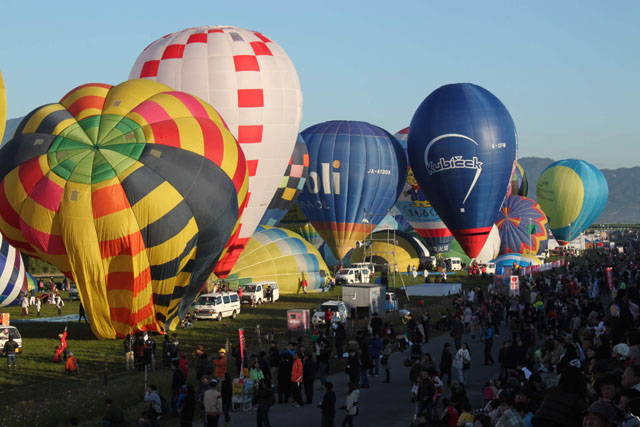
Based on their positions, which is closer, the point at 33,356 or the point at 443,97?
the point at 33,356

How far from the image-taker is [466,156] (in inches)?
2012

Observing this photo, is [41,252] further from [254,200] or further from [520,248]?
[520,248]

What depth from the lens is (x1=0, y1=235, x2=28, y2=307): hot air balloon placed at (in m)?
40.0

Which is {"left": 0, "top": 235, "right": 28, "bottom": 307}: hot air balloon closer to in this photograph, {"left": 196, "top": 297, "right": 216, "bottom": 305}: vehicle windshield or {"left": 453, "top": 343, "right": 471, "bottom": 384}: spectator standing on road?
{"left": 196, "top": 297, "right": 216, "bottom": 305}: vehicle windshield

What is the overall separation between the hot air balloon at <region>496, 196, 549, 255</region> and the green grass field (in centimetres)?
3188

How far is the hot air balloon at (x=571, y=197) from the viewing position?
3826 inches

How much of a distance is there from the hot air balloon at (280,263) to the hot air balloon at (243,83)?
3.30 metres

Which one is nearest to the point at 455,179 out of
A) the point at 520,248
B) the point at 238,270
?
the point at 238,270

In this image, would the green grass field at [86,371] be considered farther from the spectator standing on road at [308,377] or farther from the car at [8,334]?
the spectator standing on road at [308,377]

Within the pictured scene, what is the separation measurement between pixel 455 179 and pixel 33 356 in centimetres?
3054

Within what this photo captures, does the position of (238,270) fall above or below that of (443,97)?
below

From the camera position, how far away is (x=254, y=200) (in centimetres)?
4094

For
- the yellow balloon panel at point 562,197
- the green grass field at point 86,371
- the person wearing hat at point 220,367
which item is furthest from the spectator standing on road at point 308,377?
the yellow balloon panel at point 562,197

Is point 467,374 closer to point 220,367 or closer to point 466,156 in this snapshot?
point 220,367
